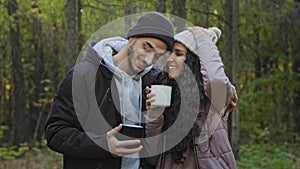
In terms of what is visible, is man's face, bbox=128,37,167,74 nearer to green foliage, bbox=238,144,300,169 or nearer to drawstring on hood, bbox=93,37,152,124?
drawstring on hood, bbox=93,37,152,124

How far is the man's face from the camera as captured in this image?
2.51 metres

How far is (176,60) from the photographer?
8.63ft

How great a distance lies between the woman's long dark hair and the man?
155 mm

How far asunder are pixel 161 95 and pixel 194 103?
23cm

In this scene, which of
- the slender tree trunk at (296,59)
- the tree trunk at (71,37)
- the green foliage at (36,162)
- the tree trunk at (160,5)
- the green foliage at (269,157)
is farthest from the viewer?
the slender tree trunk at (296,59)

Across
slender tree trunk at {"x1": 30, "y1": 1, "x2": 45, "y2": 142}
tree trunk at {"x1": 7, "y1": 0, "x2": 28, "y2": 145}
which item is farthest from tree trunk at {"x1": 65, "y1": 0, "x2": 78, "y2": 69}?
slender tree trunk at {"x1": 30, "y1": 1, "x2": 45, "y2": 142}

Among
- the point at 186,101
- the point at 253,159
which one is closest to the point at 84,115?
the point at 186,101

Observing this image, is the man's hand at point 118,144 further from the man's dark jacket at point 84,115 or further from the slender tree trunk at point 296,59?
the slender tree trunk at point 296,59

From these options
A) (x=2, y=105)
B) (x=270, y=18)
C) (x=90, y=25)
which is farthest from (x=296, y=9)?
(x=2, y=105)

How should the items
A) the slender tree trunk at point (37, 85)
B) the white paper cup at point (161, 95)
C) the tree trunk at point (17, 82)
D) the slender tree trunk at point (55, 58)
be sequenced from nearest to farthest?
the white paper cup at point (161, 95) < the tree trunk at point (17, 82) < the slender tree trunk at point (55, 58) < the slender tree trunk at point (37, 85)

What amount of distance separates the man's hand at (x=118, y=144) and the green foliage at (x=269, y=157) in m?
6.59

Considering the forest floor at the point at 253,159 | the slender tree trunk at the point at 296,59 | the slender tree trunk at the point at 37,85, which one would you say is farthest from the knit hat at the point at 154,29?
the slender tree trunk at the point at 37,85

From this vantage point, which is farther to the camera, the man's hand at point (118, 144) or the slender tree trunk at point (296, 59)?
the slender tree trunk at point (296, 59)

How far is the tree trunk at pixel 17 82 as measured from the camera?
11.0 metres
